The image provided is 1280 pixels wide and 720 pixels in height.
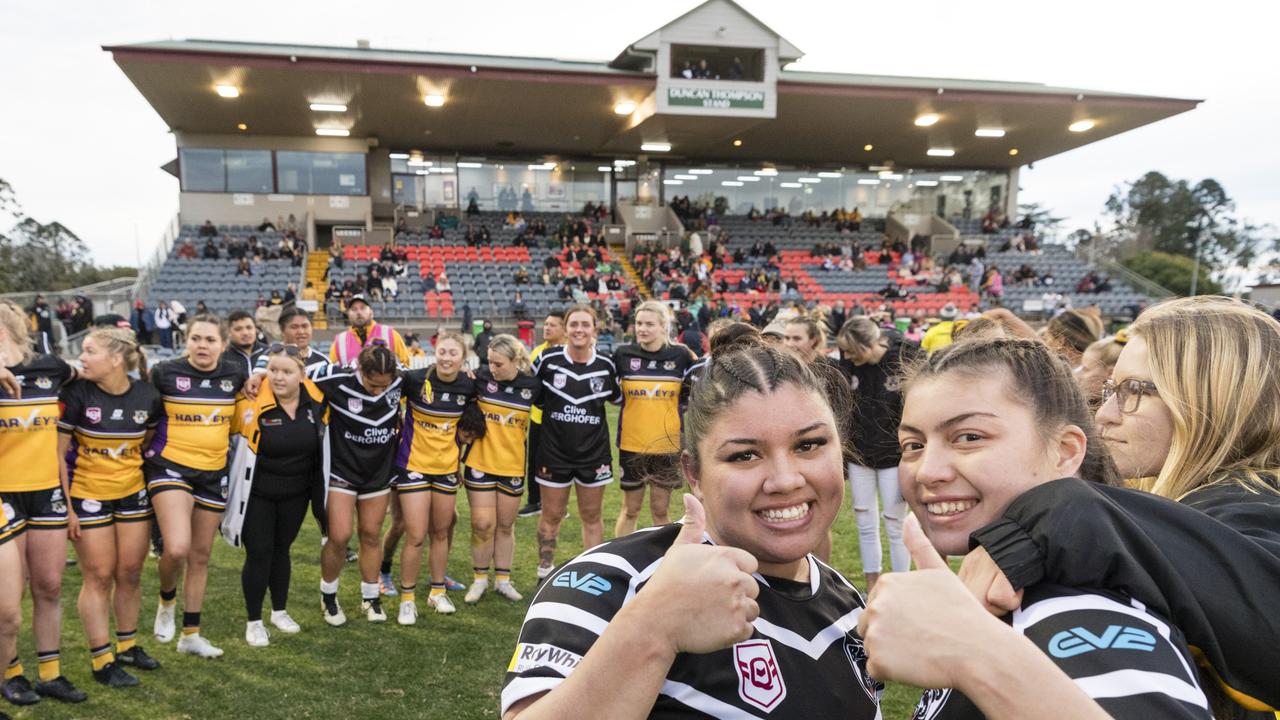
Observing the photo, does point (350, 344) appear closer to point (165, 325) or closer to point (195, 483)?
point (195, 483)

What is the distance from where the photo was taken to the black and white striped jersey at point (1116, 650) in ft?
2.74

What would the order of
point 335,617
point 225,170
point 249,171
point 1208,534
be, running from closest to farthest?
point 1208,534
point 335,617
point 225,170
point 249,171

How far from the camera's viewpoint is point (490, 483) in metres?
5.49

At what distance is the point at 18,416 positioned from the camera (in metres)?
3.88

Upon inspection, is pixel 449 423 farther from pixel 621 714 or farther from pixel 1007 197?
pixel 1007 197

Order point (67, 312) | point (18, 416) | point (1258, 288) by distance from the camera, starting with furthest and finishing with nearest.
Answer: point (1258, 288) < point (67, 312) < point (18, 416)

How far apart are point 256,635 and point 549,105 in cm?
1877

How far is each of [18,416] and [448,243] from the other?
2178 centimetres

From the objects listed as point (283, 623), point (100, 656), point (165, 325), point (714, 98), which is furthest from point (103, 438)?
point (714, 98)

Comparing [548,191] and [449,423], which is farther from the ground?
[548,191]

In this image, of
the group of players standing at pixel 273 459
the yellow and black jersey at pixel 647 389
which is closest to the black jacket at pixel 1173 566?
the group of players standing at pixel 273 459

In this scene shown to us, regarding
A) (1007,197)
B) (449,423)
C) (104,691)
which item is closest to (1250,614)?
(449,423)

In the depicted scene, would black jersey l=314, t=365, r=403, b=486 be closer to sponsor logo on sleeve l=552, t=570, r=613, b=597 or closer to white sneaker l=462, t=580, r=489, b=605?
white sneaker l=462, t=580, r=489, b=605

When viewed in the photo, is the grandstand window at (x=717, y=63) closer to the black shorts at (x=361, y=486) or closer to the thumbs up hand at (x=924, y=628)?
the black shorts at (x=361, y=486)
